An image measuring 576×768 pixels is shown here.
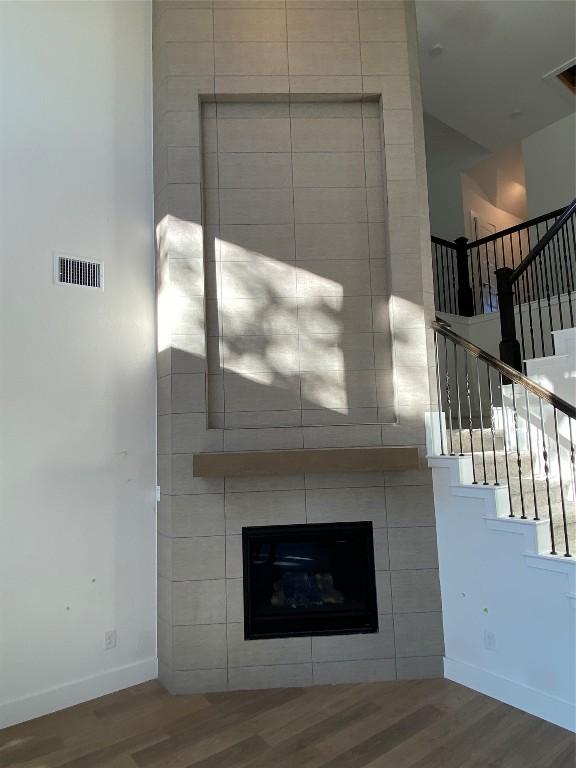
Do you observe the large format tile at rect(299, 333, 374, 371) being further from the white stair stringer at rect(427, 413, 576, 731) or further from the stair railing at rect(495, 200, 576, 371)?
the stair railing at rect(495, 200, 576, 371)

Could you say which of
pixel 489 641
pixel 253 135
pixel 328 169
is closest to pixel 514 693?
pixel 489 641

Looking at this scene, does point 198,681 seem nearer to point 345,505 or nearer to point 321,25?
point 345,505

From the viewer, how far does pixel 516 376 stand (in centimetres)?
311

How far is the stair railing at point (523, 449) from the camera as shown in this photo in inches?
119

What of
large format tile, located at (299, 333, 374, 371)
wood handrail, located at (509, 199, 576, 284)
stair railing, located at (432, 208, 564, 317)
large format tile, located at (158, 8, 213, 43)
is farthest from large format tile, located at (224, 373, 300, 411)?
stair railing, located at (432, 208, 564, 317)

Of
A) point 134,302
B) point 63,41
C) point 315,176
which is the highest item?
point 63,41

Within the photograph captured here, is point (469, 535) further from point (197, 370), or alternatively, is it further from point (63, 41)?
point (63, 41)

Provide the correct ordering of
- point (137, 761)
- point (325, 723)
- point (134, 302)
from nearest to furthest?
1. point (137, 761)
2. point (325, 723)
3. point (134, 302)

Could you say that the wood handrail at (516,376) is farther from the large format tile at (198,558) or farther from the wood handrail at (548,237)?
the large format tile at (198,558)

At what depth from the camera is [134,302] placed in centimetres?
378

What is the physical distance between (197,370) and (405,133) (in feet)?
7.58

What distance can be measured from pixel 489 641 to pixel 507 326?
2.62 meters

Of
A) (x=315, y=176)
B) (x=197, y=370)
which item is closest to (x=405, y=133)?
(x=315, y=176)

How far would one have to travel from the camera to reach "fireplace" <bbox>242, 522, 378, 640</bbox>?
11.4ft
